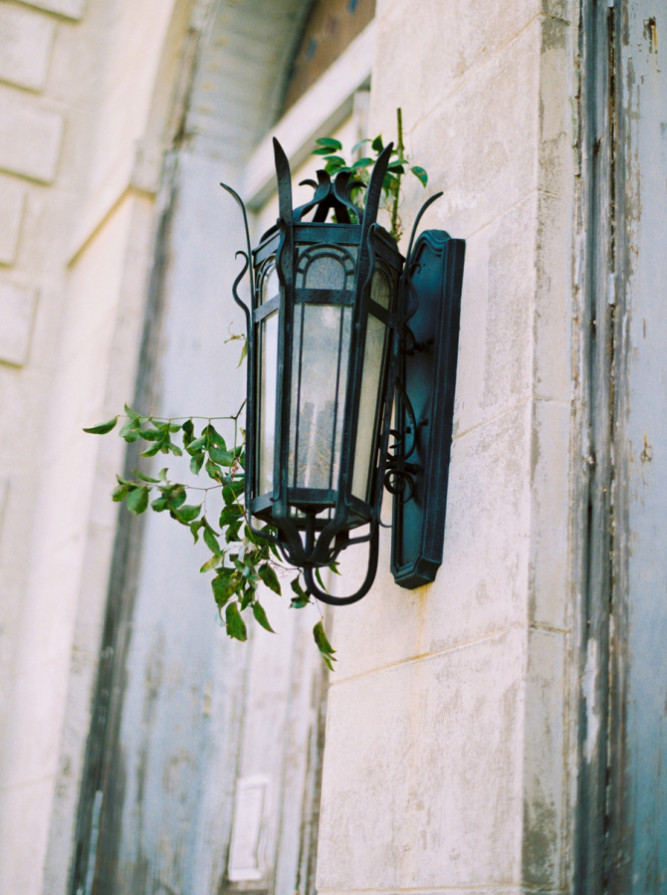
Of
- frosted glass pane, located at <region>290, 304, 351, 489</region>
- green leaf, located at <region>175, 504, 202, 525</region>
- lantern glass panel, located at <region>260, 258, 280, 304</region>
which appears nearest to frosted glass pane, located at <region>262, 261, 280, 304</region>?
lantern glass panel, located at <region>260, 258, 280, 304</region>

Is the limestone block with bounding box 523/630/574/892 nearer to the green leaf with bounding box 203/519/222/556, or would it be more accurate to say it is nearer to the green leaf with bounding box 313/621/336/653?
the green leaf with bounding box 313/621/336/653

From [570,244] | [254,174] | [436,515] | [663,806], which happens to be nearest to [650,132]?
[570,244]

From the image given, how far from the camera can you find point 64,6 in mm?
4664

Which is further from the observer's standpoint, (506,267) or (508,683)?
(506,267)

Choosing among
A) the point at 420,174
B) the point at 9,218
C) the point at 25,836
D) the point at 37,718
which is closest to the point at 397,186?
the point at 420,174

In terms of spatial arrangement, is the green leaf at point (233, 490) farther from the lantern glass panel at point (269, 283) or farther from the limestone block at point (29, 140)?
the limestone block at point (29, 140)

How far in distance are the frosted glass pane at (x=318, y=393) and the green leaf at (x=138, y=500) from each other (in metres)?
0.46

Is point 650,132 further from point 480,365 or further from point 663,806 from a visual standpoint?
point 663,806

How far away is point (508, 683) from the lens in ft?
5.74

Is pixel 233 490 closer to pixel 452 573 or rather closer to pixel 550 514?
pixel 452 573

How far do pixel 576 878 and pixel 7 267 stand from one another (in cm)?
338

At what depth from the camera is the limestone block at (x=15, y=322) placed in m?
4.29

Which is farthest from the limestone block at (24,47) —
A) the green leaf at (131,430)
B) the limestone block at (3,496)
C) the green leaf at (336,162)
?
the green leaf at (131,430)

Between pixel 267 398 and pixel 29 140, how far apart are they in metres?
2.90
